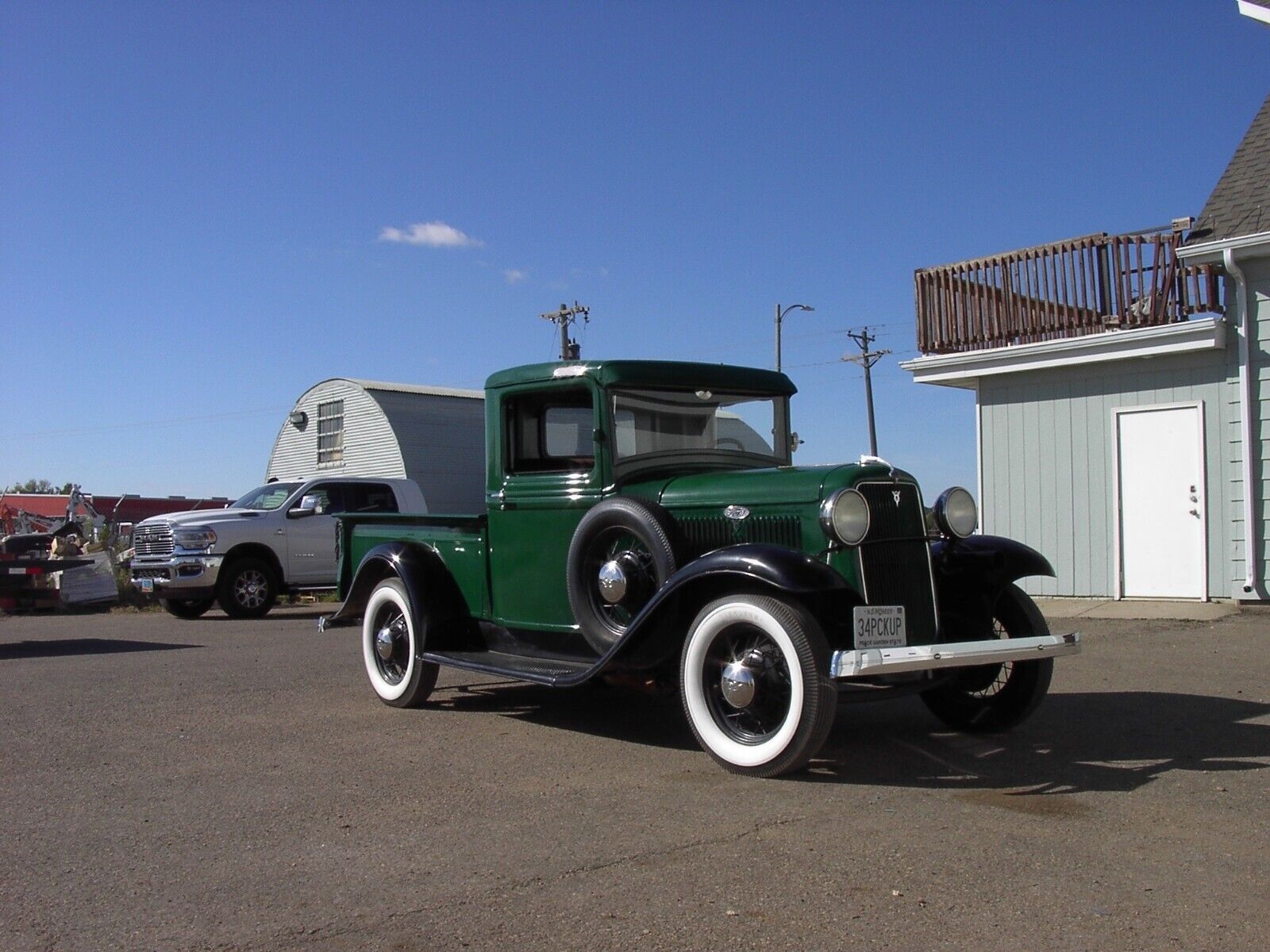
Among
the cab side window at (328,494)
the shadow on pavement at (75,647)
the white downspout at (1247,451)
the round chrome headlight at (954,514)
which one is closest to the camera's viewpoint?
the round chrome headlight at (954,514)

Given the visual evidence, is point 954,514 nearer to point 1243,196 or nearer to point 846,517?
point 846,517

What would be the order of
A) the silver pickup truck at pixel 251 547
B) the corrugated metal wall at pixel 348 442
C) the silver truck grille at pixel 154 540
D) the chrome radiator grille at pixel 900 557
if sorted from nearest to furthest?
the chrome radiator grille at pixel 900 557 → the silver pickup truck at pixel 251 547 → the silver truck grille at pixel 154 540 → the corrugated metal wall at pixel 348 442

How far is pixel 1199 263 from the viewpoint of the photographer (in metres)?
10.9

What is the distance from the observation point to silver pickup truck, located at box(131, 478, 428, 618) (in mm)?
14781

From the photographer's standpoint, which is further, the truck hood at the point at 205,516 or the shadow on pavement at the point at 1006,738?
the truck hood at the point at 205,516

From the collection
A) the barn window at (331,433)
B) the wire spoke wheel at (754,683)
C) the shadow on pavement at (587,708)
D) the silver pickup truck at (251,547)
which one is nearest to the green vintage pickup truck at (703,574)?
the wire spoke wheel at (754,683)

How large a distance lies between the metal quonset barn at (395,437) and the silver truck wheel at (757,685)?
20609 millimetres

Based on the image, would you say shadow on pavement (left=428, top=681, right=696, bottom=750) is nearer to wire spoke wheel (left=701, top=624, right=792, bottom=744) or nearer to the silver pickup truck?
wire spoke wheel (left=701, top=624, right=792, bottom=744)

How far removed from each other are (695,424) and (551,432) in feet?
2.71

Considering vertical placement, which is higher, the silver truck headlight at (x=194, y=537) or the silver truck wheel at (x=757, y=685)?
the silver truck headlight at (x=194, y=537)

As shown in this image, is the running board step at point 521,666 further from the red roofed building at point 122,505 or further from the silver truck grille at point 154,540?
the red roofed building at point 122,505

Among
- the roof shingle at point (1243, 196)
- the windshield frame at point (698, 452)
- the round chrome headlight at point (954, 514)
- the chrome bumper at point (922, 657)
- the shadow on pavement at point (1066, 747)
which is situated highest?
the roof shingle at point (1243, 196)

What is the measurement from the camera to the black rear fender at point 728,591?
481 cm

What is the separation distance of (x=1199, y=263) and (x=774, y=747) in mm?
8353
